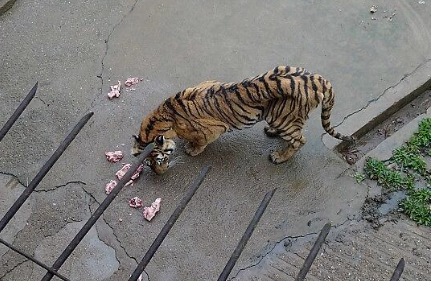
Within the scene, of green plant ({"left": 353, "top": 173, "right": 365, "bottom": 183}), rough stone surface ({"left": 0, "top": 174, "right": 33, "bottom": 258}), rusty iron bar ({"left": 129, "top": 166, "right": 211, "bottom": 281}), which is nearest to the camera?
rusty iron bar ({"left": 129, "top": 166, "right": 211, "bottom": 281})

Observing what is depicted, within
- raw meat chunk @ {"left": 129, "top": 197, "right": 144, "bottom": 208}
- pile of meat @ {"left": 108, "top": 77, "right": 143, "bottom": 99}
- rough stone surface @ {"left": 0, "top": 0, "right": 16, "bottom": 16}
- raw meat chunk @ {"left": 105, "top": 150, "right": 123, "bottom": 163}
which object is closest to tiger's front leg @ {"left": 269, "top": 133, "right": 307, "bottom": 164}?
A: raw meat chunk @ {"left": 129, "top": 197, "right": 144, "bottom": 208}

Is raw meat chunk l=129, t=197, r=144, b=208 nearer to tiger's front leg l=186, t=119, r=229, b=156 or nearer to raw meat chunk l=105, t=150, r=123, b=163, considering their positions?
raw meat chunk l=105, t=150, r=123, b=163

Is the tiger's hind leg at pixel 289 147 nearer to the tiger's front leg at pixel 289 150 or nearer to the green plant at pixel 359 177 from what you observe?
the tiger's front leg at pixel 289 150

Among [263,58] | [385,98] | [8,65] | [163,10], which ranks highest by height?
[8,65]

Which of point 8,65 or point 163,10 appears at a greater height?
point 8,65

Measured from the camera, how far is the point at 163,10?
6.52 metres

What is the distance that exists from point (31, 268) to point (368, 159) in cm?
301

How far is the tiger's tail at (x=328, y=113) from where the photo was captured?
4.70m

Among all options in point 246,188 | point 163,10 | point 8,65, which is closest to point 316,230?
point 246,188

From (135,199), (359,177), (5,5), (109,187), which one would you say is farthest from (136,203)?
(5,5)

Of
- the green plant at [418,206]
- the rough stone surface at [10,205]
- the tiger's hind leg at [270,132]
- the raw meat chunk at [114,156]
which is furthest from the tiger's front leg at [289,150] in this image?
the rough stone surface at [10,205]

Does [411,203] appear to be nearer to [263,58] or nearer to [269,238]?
[269,238]

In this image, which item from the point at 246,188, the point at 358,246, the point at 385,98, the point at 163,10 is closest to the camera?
the point at 358,246

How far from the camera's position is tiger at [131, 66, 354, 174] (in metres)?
4.65
